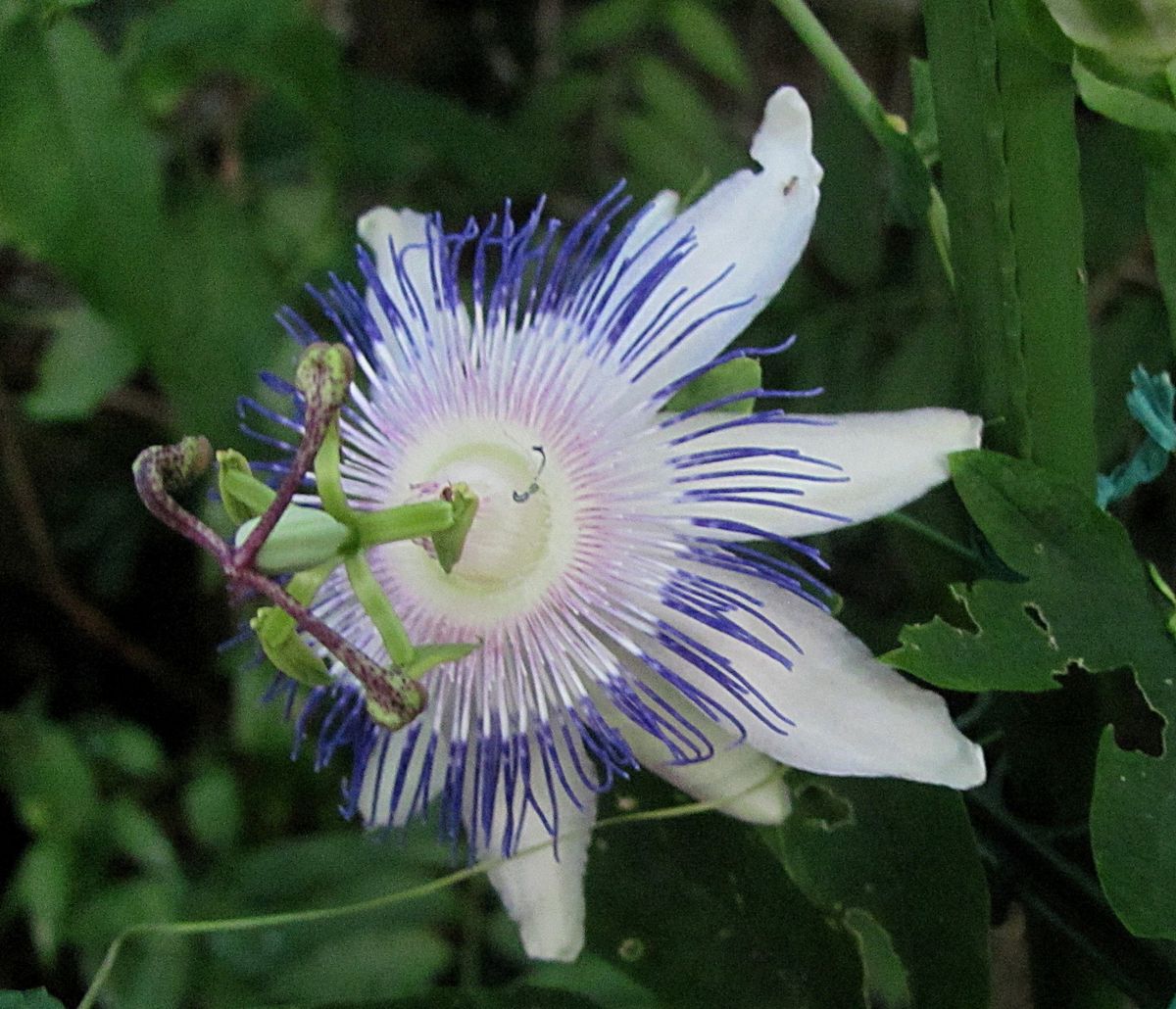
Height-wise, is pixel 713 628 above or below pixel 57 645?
above

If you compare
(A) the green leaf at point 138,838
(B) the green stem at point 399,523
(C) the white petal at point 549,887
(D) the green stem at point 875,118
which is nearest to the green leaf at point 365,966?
(A) the green leaf at point 138,838

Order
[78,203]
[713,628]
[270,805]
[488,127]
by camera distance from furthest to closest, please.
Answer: [488,127] < [270,805] < [78,203] < [713,628]

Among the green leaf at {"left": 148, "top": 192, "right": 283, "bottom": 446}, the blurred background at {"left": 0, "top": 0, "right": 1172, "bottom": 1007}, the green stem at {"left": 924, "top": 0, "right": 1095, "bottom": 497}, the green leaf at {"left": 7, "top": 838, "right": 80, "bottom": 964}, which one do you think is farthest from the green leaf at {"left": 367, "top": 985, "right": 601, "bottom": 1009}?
the green leaf at {"left": 7, "top": 838, "right": 80, "bottom": 964}

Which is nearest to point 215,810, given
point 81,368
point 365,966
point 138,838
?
point 138,838

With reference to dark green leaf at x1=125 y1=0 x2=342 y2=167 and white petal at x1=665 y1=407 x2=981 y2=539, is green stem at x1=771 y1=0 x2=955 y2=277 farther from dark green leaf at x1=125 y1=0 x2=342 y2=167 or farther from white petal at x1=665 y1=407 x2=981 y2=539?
dark green leaf at x1=125 y1=0 x2=342 y2=167

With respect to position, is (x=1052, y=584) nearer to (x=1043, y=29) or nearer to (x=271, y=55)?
(x=1043, y=29)

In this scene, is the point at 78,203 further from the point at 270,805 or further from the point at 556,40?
the point at 556,40

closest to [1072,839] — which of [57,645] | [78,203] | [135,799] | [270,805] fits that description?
[78,203]
